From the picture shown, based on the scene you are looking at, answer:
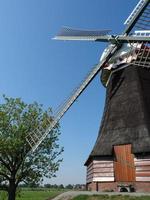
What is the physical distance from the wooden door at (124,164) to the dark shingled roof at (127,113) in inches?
16.8

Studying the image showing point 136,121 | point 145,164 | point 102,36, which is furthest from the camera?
point 102,36

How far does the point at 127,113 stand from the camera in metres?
23.8

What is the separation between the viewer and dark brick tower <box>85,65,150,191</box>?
2162cm

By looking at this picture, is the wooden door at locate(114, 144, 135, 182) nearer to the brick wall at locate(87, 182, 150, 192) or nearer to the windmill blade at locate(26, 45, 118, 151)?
the brick wall at locate(87, 182, 150, 192)

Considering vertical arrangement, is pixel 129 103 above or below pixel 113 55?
below

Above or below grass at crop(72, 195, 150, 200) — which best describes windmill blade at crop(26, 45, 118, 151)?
above

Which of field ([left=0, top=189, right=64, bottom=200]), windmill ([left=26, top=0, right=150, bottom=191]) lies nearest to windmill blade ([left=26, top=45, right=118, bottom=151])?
windmill ([left=26, top=0, right=150, bottom=191])

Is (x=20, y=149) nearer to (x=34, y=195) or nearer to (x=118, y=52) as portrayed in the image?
(x=118, y=52)

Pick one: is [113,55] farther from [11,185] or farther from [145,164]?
[11,185]

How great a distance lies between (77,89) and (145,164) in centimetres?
822

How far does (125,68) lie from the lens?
25.5 meters

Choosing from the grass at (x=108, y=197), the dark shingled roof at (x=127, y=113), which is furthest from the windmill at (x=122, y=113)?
the grass at (x=108, y=197)

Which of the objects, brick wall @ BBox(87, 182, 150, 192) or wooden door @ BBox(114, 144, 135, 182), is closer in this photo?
brick wall @ BBox(87, 182, 150, 192)

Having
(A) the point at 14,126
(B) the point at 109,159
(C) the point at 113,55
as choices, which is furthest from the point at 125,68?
(A) the point at 14,126
